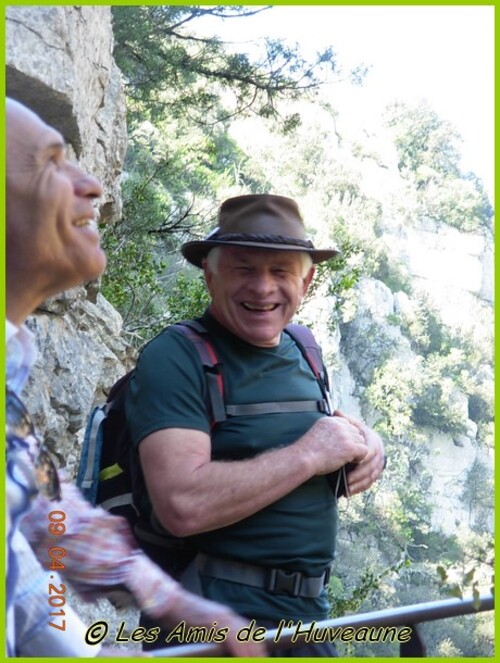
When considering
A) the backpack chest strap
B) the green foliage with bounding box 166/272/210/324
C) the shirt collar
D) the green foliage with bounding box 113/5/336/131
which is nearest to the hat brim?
the backpack chest strap

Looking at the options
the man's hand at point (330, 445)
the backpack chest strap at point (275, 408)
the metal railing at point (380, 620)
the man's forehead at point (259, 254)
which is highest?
the man's forehead at point (259, 254)

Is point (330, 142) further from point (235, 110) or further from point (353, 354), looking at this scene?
point (235, 110)

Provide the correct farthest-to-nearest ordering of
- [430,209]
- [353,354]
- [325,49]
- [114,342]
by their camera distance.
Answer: [430,209]
[353,354]
[325,49]
[114,342]

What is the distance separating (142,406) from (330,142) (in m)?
26.0

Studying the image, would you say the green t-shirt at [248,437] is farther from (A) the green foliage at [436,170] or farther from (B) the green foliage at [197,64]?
(A) the green foliage at [436,170]

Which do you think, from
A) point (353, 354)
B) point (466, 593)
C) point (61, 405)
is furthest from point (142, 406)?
point (353, 354)

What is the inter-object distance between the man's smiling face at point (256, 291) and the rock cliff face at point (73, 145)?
108 cm

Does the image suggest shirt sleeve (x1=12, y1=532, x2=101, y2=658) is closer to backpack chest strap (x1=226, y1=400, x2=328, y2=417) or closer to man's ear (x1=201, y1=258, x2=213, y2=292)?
backpack chest strap (x1=226, y1=400, x2=328, y2=417)

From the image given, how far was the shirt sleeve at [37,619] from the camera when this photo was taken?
33.4 inches

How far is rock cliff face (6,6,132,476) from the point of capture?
8.71 ft

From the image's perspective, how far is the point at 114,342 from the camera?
14.8 feet

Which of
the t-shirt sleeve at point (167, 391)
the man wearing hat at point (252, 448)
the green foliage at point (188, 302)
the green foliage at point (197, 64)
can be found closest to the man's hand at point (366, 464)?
the man wearing hat at point (252, 448)

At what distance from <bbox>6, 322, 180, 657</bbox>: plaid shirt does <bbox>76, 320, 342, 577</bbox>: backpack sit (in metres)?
0.48

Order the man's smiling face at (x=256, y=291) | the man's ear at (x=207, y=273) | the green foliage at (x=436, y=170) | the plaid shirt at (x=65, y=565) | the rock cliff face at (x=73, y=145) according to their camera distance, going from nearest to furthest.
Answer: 1. the plaid shirt at (x=65, y=565)
2. the man's smiling face at (x=256, y=291)
3. the man's ear at (x=207, y=273)
4. the rock cliff face at (x=73, y=145)
5. the green foliage at (x=436, y=170)
